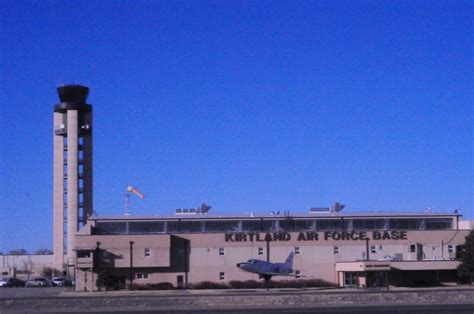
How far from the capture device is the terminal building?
9388cm

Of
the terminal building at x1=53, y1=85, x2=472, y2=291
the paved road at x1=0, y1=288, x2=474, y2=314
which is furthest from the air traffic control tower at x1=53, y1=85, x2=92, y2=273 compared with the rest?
the paved road at x1=0, y1=288, x2=474, y2=314

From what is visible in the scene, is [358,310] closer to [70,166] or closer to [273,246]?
[273,246]

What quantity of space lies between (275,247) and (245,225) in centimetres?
458

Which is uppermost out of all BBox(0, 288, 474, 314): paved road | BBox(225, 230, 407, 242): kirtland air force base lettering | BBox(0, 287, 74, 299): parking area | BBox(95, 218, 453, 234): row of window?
BBox(95, 218, 453, 234): row of window

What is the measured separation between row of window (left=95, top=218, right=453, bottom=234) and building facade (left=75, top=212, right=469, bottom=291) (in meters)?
0.12

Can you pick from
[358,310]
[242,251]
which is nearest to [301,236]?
[242,251]

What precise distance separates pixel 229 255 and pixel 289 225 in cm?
819

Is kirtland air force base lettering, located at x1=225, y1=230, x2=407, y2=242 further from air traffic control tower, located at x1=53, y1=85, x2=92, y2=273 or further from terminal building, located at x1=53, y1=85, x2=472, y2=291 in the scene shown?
air traffic control tower, located at x1=53, y1=85, x2=92, y2=273

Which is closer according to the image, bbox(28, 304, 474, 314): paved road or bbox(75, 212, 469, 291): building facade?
bbox(28, 304, 474, 314): paved road

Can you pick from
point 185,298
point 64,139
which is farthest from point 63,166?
point 185,298

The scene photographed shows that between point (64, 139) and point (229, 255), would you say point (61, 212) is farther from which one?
point (229, 255)

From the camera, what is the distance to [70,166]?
5778 inches

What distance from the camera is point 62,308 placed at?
5966 cm

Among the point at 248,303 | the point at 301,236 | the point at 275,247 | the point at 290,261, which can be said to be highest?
the point at 301,236
